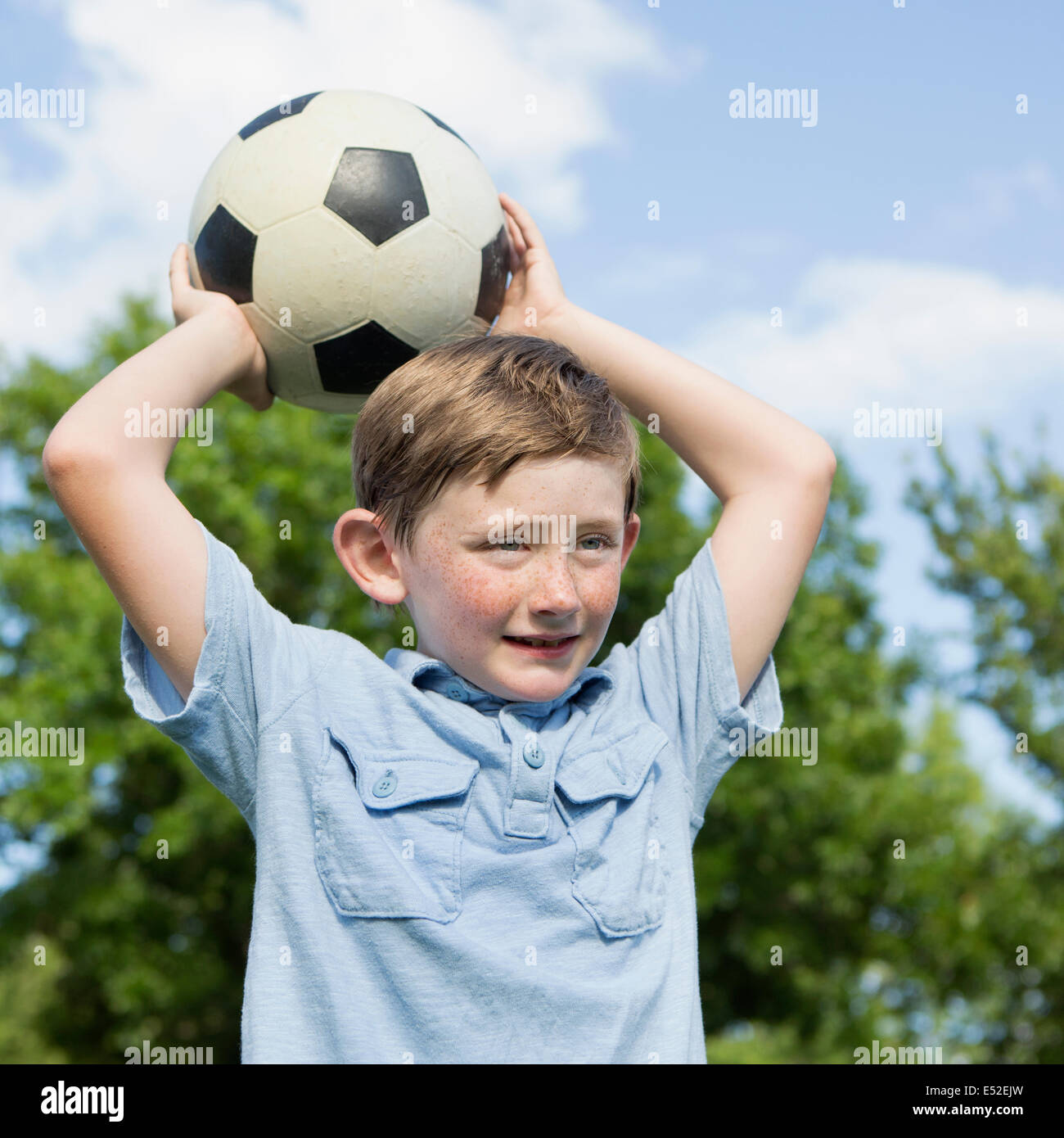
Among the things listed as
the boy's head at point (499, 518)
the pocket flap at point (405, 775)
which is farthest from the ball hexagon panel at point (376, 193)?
the pocket flap at point (405, 775)

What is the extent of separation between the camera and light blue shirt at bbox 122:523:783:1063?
2.04 m

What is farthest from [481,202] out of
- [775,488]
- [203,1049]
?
[203,1049]

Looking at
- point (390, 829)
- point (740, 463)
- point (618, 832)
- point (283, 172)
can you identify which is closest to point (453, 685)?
point (390, 829)

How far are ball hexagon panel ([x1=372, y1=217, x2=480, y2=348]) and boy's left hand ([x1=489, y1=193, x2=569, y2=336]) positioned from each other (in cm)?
14

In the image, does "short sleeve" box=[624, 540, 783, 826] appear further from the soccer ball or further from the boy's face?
the soccer ball

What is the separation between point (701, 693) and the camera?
2447 millimetres

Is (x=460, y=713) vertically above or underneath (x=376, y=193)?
underneath

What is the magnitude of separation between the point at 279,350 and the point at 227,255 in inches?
11.0

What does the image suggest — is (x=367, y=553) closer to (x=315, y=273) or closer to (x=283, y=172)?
(x=315, y=273)

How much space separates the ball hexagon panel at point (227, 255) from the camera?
289cm

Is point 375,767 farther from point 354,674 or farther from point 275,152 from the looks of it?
point 275,152

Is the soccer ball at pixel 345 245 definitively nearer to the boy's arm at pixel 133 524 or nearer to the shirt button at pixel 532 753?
the boy's arm at pixel 133 524

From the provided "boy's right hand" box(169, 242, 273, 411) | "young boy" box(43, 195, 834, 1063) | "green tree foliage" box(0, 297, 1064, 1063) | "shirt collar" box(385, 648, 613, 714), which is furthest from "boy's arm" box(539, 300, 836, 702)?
"green tree foliage" box(0, 297, 1064, 1063)

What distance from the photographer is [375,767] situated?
2.17 m
